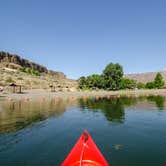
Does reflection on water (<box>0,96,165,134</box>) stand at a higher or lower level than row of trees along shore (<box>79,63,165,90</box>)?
lower

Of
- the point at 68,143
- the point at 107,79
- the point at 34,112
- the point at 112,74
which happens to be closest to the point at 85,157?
the point at 68,143

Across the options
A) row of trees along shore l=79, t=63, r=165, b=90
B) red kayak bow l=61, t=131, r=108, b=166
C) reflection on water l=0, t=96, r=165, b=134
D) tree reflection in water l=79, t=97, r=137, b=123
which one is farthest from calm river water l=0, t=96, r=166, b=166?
row of trees along shore l=79, t=63, r=165, b=90

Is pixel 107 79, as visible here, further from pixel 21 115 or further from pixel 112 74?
pixel 21 115

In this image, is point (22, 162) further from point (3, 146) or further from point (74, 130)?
point (74, 130)

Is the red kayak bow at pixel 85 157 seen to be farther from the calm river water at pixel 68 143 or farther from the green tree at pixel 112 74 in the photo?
the green tree at pixel 112 74

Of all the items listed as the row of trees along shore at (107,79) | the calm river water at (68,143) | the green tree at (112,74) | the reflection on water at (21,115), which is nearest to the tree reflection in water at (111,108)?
the calm river water at (68,143)

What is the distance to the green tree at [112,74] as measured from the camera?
283 ft

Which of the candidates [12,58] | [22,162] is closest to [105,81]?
[22,162]

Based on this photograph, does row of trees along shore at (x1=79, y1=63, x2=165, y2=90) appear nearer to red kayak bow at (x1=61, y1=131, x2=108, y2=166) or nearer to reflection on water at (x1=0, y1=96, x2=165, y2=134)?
reflection on water at (x1=0, y1=96, x2=165, y2=134)

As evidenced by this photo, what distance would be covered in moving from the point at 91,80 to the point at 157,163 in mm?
85097

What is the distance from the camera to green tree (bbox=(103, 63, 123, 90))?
86375 mm

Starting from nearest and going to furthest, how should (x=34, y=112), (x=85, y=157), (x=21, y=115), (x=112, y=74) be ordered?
(x=85, y=157), (x=21, y=115), (x=34, y=112), (x=112, y=74)

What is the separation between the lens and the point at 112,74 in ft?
283

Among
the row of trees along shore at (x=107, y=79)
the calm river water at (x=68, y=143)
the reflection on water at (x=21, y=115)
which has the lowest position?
the calm river water at (x=68, y=143)
